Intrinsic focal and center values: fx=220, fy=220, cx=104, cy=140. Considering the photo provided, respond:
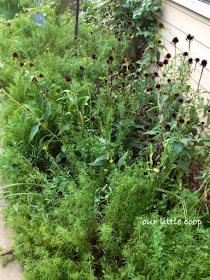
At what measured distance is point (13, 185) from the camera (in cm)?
175

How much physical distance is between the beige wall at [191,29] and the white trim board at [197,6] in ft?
0.18

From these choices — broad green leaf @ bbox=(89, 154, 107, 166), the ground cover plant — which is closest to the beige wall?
the ground cover plant

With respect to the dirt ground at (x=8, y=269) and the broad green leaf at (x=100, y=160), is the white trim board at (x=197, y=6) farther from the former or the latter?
the dirt ground at (x=8, y=269)

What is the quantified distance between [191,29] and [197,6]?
0.82ft

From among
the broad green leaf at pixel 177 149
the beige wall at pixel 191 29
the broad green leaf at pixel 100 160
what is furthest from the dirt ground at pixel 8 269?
the beige wall at pixel 191 29

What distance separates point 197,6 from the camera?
244 centimetres

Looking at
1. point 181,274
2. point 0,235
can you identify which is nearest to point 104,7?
point 0,235

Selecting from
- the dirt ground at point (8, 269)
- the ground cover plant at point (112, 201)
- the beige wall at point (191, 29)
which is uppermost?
the beige wall at point (191, 29)

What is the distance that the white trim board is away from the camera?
231cm

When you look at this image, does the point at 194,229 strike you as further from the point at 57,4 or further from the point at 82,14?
the point at 57,4

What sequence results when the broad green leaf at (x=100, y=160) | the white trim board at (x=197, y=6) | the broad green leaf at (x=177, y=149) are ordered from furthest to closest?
the white trim board at (x=197, y=6) < the broad green leaf at (x=100, y=160) < the broad green leaf at (x=177, y=149)

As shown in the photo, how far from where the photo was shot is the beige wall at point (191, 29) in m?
2.39

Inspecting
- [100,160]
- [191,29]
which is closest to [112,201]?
[100,160]

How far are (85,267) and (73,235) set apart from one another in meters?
0.18
